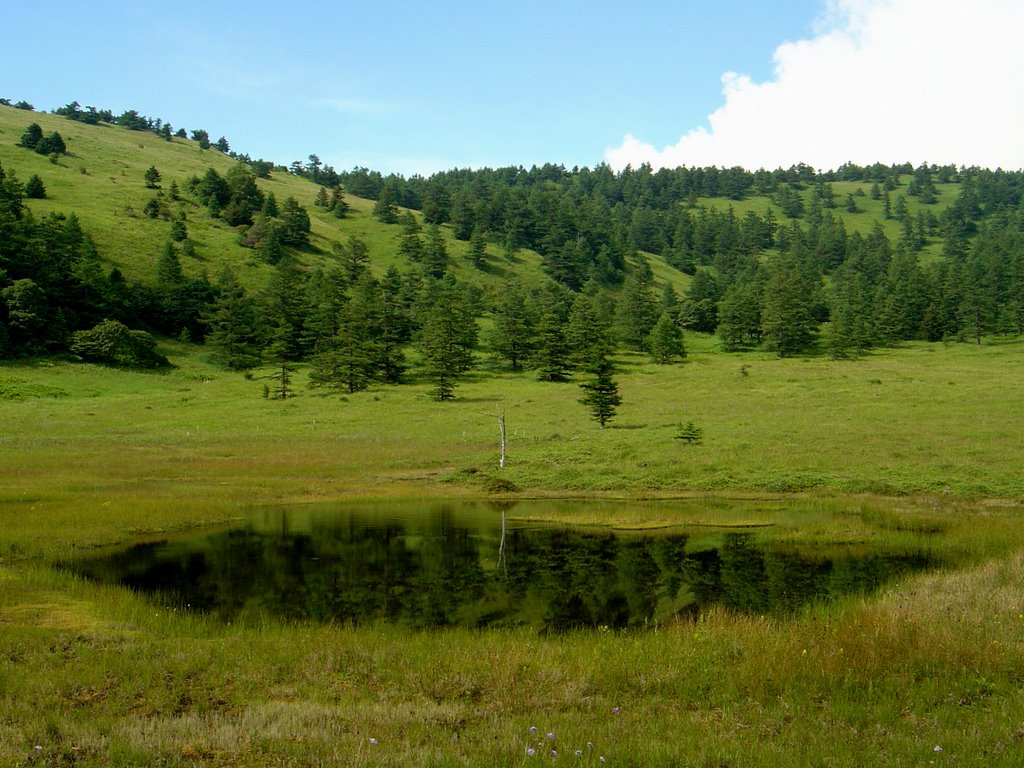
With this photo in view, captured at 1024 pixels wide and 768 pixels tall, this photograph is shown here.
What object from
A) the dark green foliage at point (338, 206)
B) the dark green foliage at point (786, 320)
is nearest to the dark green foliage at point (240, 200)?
the dark green foliage at point (338, 206)

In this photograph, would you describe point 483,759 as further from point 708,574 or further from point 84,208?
point 84,208

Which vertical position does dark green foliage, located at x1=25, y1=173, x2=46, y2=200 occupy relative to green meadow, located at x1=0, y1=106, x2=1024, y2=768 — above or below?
above

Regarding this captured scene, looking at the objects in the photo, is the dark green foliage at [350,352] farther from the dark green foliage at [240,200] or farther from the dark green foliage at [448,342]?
the dark green foliage at [240,200]

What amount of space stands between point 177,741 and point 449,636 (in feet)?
19.8

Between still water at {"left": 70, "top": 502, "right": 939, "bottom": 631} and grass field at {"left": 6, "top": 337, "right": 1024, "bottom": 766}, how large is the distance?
1698 mm

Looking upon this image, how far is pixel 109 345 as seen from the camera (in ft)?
266

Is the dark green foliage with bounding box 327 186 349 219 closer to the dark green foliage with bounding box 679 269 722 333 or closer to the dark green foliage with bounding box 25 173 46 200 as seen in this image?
the dark green foliage with bounding box 25 173 46 200

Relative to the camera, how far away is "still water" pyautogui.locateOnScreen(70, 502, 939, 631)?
16.1m

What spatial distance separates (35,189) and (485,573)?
137 m

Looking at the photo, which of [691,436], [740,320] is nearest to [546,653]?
[691,436]

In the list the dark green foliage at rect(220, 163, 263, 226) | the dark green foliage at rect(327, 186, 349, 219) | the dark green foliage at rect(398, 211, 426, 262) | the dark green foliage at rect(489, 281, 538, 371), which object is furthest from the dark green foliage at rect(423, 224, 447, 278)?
the dark green foliage at rect(489, 281, 538, 371)

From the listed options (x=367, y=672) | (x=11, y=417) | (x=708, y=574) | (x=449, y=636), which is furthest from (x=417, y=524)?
(x=11, y=417)

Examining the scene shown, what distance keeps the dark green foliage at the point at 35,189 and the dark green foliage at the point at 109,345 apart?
→ 182 feet

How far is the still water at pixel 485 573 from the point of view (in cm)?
1609
